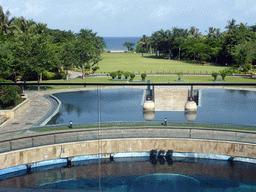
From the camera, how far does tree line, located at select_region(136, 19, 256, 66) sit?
206 feet

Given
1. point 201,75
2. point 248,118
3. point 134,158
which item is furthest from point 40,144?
point 201,75

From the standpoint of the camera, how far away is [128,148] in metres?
14.0

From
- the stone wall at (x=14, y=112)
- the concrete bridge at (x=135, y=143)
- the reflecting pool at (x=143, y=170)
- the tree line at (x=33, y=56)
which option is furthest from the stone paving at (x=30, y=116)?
the reflecting pool at (x=143, y=170)

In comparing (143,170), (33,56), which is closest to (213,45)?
(33,56)

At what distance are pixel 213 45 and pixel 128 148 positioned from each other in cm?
7508

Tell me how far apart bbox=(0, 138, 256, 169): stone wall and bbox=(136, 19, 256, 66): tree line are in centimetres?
5257

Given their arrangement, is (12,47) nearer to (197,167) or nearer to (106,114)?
(106,114)

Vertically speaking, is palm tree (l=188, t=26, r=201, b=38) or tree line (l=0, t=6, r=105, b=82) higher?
palm tree (l=188, t=26, r=201, b=38)

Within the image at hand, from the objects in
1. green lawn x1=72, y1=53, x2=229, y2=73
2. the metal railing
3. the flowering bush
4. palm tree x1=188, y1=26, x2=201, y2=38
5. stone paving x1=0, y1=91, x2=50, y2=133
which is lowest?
stone paving x1=0, y1=91, x2=50, y2=133

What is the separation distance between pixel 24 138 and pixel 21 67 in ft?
75.8

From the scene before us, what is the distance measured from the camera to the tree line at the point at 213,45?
2474 inches

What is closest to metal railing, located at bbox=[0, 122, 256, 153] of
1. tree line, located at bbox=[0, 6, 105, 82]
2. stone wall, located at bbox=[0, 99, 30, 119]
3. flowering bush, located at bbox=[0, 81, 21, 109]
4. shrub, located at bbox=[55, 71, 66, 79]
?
stone wall, located at bbox=[0, 99, 30, 119]

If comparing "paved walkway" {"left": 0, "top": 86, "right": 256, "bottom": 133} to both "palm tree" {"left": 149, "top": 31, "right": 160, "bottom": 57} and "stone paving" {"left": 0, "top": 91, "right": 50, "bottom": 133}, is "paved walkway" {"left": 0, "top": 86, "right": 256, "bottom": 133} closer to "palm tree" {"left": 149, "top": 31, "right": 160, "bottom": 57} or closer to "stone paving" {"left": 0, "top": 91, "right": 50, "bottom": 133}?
"stone paving" {"left": 0, "top": 91, "right": 50, "bottom": 133}

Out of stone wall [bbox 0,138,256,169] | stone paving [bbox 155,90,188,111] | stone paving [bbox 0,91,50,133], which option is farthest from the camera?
stone paving [bbox 155,90,188,111]
